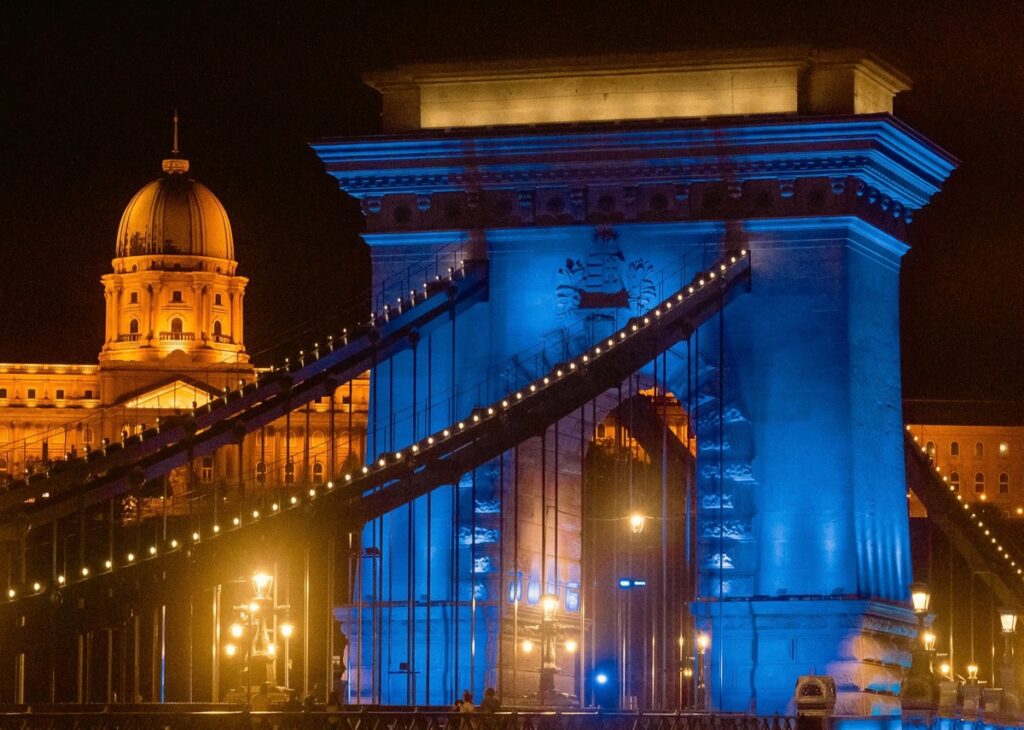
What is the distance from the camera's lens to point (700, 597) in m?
74.9

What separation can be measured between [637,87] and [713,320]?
579 cm

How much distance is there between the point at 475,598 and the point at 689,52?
13.7m

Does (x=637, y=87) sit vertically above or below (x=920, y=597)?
above

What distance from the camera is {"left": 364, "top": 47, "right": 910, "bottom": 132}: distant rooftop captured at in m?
76.2

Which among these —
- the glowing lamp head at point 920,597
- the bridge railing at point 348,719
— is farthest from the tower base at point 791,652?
the bridge railing at point 348,719

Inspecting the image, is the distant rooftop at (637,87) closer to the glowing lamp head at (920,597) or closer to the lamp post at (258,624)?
the glowing lamp head at (920,597)

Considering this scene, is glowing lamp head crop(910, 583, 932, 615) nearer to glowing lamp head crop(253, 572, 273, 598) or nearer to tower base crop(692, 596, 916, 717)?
tower base crop(692, 596, 916, 717)

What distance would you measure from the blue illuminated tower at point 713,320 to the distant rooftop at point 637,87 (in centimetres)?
7

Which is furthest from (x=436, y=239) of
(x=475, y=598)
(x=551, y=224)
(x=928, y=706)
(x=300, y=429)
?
(x=300, y=429)

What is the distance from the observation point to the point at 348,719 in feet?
179

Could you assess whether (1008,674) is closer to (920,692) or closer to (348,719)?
(920,692)

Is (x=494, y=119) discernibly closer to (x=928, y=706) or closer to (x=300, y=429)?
(x=928, y=706)

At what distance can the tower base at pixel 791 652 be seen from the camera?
7338 cm

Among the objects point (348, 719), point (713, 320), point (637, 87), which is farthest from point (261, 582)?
point (637, 87)
